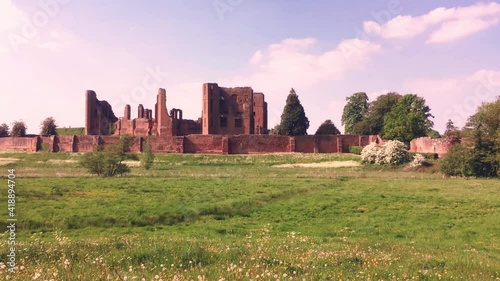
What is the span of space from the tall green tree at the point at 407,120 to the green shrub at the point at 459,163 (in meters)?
30.2

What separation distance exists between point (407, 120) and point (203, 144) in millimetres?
35295

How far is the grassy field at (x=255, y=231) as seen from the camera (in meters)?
6.93

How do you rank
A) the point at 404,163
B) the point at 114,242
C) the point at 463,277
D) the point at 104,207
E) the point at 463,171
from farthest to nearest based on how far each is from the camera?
the point at 404,163, the point at 463,171, the point at 104,207, the point at 114,242, the point at 463,277

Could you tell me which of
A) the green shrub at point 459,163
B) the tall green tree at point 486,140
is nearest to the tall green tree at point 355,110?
the tall green tree at point 486,140

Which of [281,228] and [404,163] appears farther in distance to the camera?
[404,163]

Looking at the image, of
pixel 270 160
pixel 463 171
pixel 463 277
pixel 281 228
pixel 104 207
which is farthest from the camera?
pixel 270 160

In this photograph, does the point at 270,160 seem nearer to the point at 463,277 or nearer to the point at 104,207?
the point at 104,207

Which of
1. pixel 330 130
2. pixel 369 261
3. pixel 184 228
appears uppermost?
pixel 330 130

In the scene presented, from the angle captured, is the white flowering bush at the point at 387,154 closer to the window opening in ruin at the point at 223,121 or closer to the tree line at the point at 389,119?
the tree line at the point at 389,119

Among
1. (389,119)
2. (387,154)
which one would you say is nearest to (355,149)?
(389,119)

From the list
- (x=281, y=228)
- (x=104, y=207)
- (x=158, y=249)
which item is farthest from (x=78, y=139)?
(x=158, y=249)

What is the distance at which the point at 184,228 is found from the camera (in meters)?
15.9

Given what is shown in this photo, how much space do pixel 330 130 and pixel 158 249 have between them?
3120 inches

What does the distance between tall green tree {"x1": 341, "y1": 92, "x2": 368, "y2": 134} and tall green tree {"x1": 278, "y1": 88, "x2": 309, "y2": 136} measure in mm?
25475
